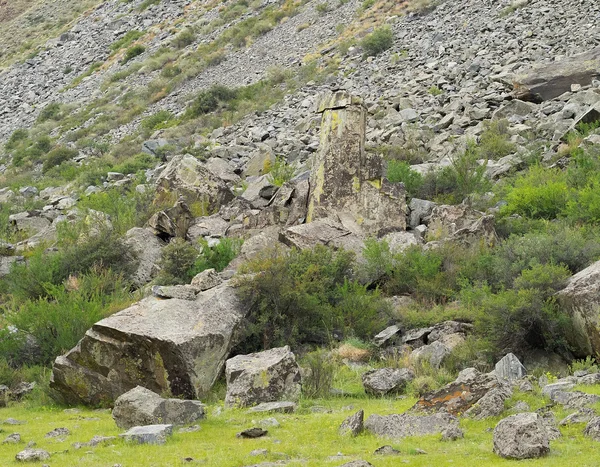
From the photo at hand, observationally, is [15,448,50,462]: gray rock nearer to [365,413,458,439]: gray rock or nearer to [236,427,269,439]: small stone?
[236,427,269,439]: small stone

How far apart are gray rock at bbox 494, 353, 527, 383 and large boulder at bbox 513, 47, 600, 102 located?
17257 mm

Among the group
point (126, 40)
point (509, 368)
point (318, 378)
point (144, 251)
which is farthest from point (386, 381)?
point (126, 40)

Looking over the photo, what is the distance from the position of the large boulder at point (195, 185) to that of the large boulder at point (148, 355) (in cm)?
998

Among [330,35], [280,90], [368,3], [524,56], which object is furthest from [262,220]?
[368,3]

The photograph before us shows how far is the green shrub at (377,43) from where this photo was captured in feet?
124

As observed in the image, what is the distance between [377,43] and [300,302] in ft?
80.7

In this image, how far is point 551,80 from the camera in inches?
1088

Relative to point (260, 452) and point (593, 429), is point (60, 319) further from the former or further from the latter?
point (593, 429)

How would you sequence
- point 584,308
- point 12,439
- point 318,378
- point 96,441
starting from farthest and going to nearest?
point 318,378 → point 584,308 → point 12,439 → point 96,441

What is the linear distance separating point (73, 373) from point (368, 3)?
120 ft

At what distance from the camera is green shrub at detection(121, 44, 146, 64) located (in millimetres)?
54094

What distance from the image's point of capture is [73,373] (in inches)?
527

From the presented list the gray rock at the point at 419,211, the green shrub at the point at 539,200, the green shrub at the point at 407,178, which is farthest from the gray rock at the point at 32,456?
the green shrub at the point at 407,178

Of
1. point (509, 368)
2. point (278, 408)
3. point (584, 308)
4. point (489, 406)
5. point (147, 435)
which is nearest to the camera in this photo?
point (147, 435)
